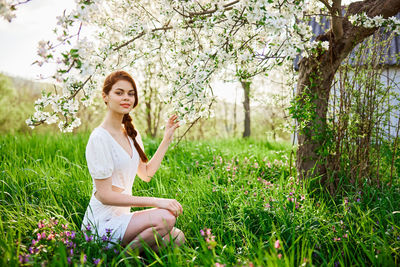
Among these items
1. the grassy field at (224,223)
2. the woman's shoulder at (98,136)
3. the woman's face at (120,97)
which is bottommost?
the grassy field at (224,223)

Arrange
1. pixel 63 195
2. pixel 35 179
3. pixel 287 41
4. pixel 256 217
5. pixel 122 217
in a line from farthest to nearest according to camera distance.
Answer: pixel 35 179, pixel 63 195, pixel 256 217, pixel 122 217, pixel 287 41

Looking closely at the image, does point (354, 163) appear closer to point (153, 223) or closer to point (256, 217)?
point (256, 217)

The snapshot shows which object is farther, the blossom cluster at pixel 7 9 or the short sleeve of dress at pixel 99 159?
the short sleeve of dress at pixel 99 159

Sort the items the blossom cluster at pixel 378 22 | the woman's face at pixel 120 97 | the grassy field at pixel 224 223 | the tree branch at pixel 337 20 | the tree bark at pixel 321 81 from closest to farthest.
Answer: the grassy field at pixel 224 223
the woman's face at pixel 120 97
the blossom cluster at pixel 378 22
the tree branch at pixel 337 20
the tree bark at pixel 321 81

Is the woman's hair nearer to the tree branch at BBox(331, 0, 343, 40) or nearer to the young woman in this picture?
the young woman

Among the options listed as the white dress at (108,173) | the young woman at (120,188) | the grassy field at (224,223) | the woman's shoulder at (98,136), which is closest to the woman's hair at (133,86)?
the young woman at (120,188)

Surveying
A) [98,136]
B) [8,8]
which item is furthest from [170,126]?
[8,8]

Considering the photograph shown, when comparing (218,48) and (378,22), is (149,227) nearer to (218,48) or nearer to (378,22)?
(218,48)

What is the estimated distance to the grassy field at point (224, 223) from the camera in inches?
74.2

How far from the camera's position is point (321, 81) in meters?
3.34

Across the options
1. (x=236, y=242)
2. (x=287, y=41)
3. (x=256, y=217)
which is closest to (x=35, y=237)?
(x=236, y=242)

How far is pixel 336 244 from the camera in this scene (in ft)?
7.00

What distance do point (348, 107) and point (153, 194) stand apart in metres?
2.50

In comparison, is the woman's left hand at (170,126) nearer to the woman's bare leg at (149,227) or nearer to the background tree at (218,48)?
the background tree at (218,48)
